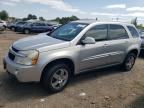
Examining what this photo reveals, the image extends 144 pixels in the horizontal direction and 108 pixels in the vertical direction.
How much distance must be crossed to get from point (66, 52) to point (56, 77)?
0.66m

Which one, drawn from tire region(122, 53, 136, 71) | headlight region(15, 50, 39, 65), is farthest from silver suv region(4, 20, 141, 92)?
tire region(122, 53, 136, 71)

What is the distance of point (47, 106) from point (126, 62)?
3834 mm

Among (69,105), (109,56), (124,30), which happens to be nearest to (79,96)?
(69,105)

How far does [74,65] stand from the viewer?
552 centimetres

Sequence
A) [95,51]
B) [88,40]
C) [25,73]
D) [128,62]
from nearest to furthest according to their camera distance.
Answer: [25,73] < [88,40] < [95,51] < [128,62]

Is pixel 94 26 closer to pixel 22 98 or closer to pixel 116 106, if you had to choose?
pixel 116 106

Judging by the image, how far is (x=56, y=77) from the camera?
5227mm

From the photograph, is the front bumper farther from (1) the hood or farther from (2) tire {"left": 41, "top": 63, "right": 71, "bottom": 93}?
(1) the hood

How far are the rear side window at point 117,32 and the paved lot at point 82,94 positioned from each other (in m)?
1.31

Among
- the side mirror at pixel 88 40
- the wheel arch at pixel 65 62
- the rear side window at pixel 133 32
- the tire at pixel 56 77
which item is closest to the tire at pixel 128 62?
the rear side window at pixel 133 32

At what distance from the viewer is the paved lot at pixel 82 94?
4.76m

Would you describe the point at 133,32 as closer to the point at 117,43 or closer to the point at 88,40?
the point at 117,43

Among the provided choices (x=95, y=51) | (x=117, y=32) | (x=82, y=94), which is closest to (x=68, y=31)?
(x=95, y=51)

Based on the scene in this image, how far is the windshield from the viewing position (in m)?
5.73
